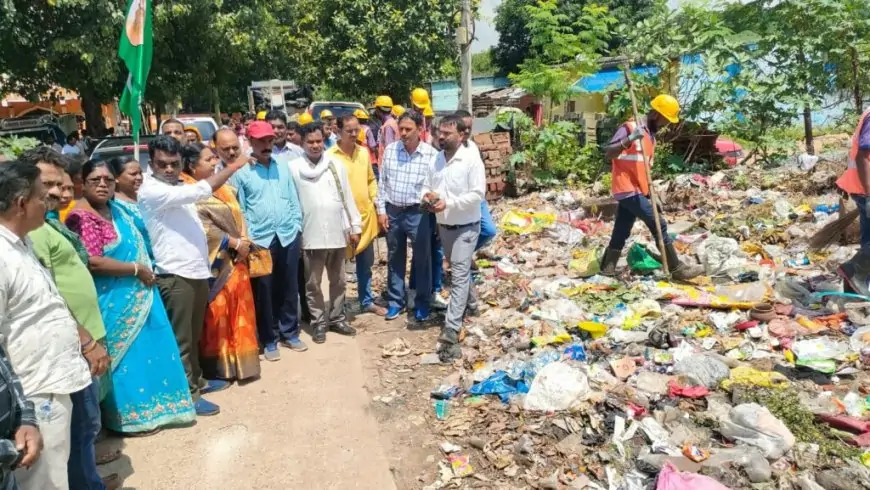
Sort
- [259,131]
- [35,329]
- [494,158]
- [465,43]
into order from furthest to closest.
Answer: [465,43] → [494,158] → [259,131] → [35,329]

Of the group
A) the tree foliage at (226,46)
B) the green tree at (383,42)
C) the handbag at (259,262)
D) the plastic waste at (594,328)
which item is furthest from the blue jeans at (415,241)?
the green tree at (383,42)

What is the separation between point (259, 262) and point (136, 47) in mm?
2030

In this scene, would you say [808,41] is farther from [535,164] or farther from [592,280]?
[592,280]

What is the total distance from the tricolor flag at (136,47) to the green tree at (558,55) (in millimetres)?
8033

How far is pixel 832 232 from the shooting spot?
5789 mm

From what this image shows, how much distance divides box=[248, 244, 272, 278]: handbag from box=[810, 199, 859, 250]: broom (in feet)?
16.4

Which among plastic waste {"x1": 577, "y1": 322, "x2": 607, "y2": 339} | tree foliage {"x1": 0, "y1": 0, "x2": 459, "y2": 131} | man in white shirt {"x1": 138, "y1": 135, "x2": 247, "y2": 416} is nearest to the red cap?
man in white shirt {"x1": 138, "y1": 135, "x2": 247, "y2": 416}

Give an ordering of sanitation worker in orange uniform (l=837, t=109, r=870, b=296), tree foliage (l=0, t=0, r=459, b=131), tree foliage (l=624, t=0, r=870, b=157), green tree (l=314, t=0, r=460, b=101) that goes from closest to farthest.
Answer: sanitation worker in orange uniform (l=837, t=109, r=870, b=296) < tree foliage (l=624, t=0, r=870, b=157) < tree foliage (l=0, t=0, r=459, b=131) < green tree (l=314, t=0, r=460, b=101)

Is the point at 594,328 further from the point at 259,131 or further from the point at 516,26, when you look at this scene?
the point at 516,26

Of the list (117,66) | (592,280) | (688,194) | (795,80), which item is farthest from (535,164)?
(117,66)

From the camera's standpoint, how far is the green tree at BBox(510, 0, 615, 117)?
1171 centimetres

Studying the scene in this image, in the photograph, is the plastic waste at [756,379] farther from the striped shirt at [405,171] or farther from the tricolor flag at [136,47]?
the tricolor flag at [136,47]

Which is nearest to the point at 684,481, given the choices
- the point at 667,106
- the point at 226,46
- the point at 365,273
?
the point at 667,106

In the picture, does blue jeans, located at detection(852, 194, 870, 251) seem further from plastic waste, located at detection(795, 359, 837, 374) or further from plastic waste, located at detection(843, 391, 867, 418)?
plastic waste, located at detection(843, 391, 867, 418)
